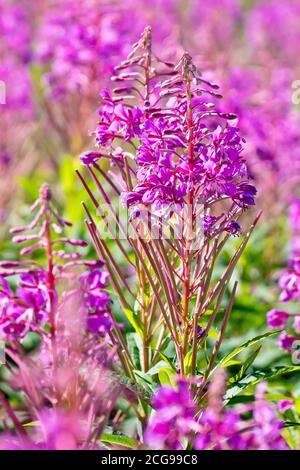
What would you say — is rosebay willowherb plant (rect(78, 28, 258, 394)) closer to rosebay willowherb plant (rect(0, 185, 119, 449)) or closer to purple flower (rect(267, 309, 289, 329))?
rosebay willowherb plant (rect(0, 185, 119, 449))

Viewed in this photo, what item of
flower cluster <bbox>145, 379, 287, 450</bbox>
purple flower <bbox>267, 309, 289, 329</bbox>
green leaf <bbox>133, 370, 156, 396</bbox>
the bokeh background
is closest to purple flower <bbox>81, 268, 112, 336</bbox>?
green leaf <bbox>133, 370, 156, 396</bbox>

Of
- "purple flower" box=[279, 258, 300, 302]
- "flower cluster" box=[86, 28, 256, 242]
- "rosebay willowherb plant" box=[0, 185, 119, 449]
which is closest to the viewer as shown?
"rosebay willowherb plant" box=[0, 185, 119, 449]

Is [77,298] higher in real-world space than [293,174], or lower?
lower

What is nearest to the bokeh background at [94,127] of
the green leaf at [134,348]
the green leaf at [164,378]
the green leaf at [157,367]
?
the green leaf at [134,348]

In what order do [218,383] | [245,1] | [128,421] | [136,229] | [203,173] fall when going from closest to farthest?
[218,383], [203,173], [136,229], [128,421], [245,1]

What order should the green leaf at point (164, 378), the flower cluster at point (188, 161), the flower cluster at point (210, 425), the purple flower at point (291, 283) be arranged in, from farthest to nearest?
1. the purple flower at point (291, 283)
2. the green leaf at point (164, 378)
3. the flower cluster at point (188, 161)
4. the flower cluster at point (210, 425)

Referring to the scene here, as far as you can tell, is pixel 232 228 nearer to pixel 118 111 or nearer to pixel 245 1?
pixel 118 111

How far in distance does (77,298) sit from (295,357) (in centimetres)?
73

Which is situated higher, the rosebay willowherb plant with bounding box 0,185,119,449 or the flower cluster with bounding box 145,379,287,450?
the rosebay willowherb plant with bounding box 0,185,119,449

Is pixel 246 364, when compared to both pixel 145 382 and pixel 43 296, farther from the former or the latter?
pixel 43 296

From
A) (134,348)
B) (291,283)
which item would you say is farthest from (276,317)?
(134,348)

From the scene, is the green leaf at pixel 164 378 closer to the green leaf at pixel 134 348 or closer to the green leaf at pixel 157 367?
the green leaf at pixel 157 367

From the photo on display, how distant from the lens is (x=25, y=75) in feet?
19.5
